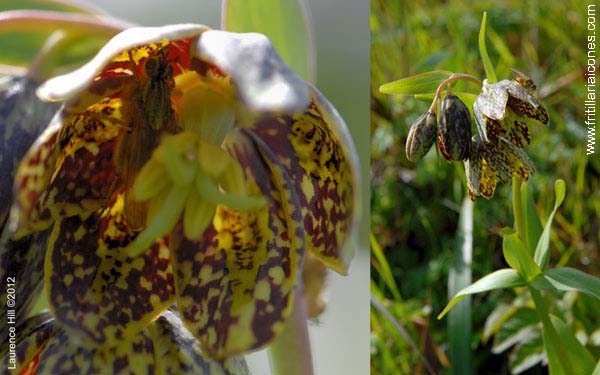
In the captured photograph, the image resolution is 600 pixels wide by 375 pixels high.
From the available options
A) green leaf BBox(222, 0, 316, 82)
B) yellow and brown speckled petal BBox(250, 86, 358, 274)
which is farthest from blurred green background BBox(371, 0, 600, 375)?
yellow and brown speckled petal BBox(250, 86, 358, 274)

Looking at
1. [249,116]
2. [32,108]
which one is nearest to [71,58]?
[32,108]

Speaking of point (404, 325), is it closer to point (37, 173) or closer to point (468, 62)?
point (468, 62)

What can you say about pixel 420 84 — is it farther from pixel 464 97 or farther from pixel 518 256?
pixel 518 256

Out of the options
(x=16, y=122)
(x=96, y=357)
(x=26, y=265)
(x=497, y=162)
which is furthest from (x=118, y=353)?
(x=497, y=162)

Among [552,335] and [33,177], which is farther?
[552,335]

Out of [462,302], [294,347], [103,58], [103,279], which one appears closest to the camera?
[103,58]

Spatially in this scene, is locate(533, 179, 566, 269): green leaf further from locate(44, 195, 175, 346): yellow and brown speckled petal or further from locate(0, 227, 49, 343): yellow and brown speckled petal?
locate(0, 227, 49, 343): yellow and brown speckled petal

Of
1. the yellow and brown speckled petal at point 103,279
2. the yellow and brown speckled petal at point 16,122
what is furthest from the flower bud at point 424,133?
the yellow and brown speckled petal at point 16,122
